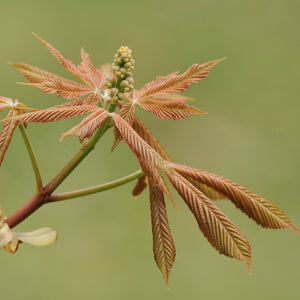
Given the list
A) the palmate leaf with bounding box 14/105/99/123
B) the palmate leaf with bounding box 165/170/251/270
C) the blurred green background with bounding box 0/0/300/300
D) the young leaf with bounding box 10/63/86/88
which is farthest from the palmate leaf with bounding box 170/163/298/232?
the blurred green background with bounding box 0/0/300/300

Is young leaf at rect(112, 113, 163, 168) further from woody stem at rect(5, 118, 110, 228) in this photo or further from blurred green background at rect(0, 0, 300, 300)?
blurred green background at rect(0, 0, 300, 300)

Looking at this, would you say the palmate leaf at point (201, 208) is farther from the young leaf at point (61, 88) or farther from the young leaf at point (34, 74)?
the young leaf at point (34, 74)

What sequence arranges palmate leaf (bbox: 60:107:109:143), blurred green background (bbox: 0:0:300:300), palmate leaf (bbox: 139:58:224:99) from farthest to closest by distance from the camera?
blurred green background (bbox: 0:0:300:300) < palmate leaf (bbox: 139:58:224:99) < palmate leaf (bbox: 60:107:109:143)

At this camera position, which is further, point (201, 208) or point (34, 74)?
point (34, 74)

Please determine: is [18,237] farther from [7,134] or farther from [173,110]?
[173,110]

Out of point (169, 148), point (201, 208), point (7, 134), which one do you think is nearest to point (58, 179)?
point (7, 134)

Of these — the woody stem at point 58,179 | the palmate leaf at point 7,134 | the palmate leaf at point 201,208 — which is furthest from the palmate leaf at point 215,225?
the palmate leaf at point 7,134

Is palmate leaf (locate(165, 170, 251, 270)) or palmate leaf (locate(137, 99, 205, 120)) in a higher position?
palmate leaf (locate(137, 99, 205, 120))

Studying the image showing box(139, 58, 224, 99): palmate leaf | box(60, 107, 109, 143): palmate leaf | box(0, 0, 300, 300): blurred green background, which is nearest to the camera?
box(60, 107, 109, 143): palmate leaf
